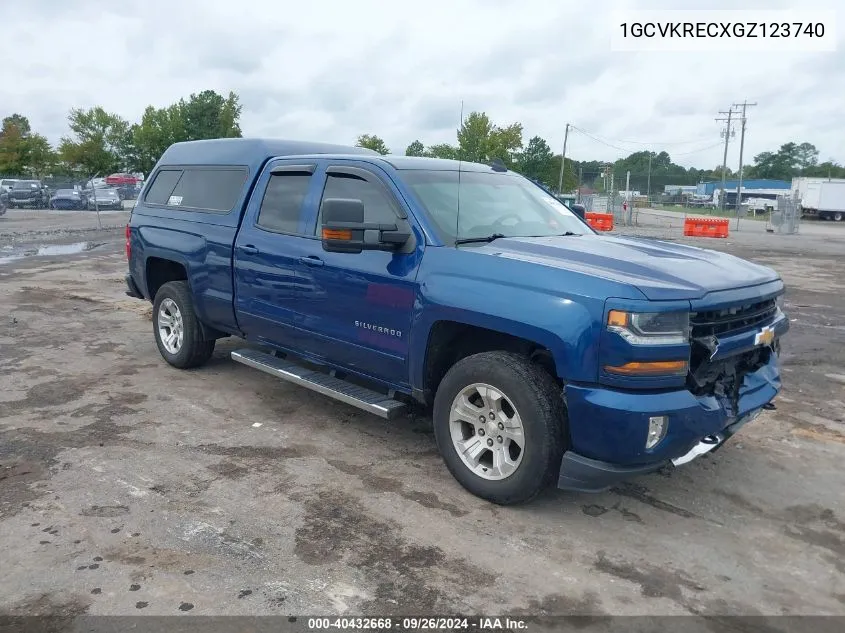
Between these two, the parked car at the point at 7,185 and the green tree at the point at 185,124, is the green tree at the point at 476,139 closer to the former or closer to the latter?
the green tree at the point at 185,124

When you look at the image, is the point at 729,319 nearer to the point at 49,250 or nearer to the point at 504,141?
the point at 49,250

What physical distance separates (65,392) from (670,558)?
4.83 metres

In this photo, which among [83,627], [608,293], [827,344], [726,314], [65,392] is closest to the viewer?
[83,627]

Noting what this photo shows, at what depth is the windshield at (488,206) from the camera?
4.47 meters

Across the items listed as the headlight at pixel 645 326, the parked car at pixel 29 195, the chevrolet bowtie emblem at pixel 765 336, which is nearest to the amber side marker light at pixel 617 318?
the headlight at pixel 645 326

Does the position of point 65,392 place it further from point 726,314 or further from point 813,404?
point 813,404

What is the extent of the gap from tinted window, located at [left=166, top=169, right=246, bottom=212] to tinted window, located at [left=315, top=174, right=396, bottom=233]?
3.82 feet

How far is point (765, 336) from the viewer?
13.1 ft

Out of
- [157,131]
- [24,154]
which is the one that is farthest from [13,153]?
[157,131]

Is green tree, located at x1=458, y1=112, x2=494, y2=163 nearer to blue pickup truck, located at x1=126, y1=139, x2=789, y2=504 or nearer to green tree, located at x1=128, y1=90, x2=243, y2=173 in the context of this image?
green tree, located at x1=128, y1=90, x2=243, y2=173

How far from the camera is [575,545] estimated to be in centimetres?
359

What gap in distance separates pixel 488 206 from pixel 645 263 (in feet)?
4.22

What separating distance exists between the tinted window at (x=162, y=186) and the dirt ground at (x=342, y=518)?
1.75 m

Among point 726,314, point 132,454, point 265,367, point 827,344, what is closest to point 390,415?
point 265,367
